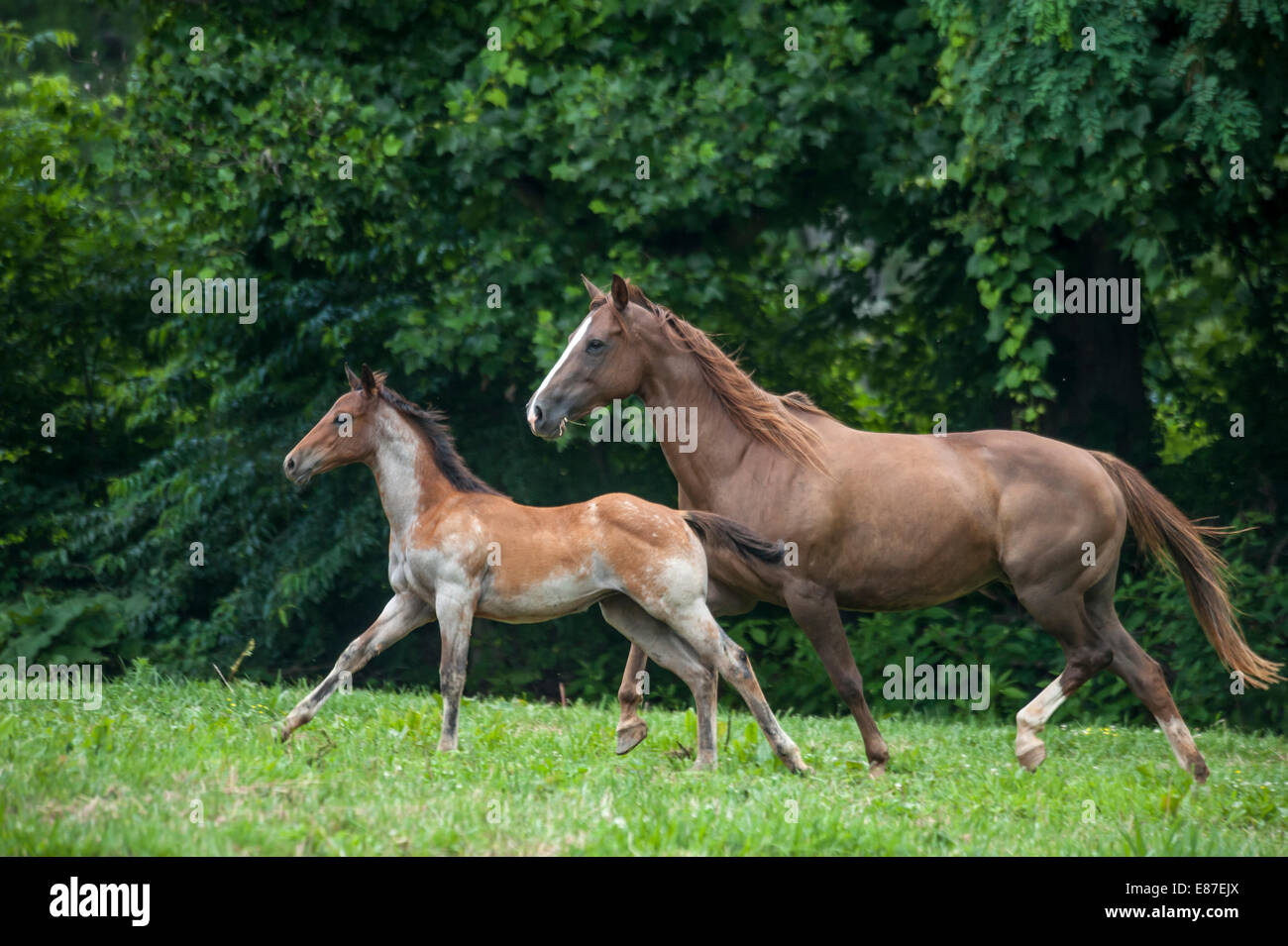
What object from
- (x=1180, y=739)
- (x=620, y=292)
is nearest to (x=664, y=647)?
(x=620, y=292)

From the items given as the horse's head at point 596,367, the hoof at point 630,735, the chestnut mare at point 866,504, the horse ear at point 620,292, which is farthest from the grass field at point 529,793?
the horse ear at point 620,292

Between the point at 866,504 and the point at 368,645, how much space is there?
2692 millimetres

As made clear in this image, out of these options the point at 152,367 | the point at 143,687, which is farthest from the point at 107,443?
the point at 143,687

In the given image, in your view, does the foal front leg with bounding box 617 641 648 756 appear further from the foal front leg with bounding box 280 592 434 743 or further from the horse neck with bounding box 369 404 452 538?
the horse neck with bounding box 369 404 452 538

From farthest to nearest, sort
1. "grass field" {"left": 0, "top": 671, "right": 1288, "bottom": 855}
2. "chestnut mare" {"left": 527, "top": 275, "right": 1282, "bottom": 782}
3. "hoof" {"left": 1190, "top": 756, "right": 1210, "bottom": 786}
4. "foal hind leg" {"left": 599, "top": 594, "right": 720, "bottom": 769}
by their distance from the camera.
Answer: "chestnut mare" {"left": 527, "top": 275, "right": 1282, "bottom": 782} < "hoof" {"left": 1190, "top": 756, "right": 1210, "bottom": 786} < "foal hind leg" {"left": 599, "top": 594, "right": 720, "bottom": 769} < "grass field" {"left": 0, "top": 671, "right": 1288, "bottom": 855}

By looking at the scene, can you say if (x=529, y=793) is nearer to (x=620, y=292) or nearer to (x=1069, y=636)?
(x=620, y=292)

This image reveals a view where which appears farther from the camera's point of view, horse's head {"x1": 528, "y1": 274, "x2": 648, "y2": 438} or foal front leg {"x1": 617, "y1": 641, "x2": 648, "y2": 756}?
horse's head {"x1": 528, "y1": 274, "x2": 648, "y2": 438}

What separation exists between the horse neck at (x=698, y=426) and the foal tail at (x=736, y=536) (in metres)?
0.54

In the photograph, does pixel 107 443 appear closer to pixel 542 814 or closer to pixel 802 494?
pixel 802 494

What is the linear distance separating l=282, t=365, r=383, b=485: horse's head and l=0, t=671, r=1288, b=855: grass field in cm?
131

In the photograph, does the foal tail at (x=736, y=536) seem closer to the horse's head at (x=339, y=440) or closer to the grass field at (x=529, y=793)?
the grass field at (x=529, y=793)

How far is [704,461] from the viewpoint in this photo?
23.2 ft

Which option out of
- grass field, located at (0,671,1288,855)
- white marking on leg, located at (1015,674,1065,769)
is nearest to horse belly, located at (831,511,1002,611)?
white marking on leg, located at (1015,674,1065,769)

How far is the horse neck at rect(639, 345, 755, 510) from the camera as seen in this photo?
7.04 meters
